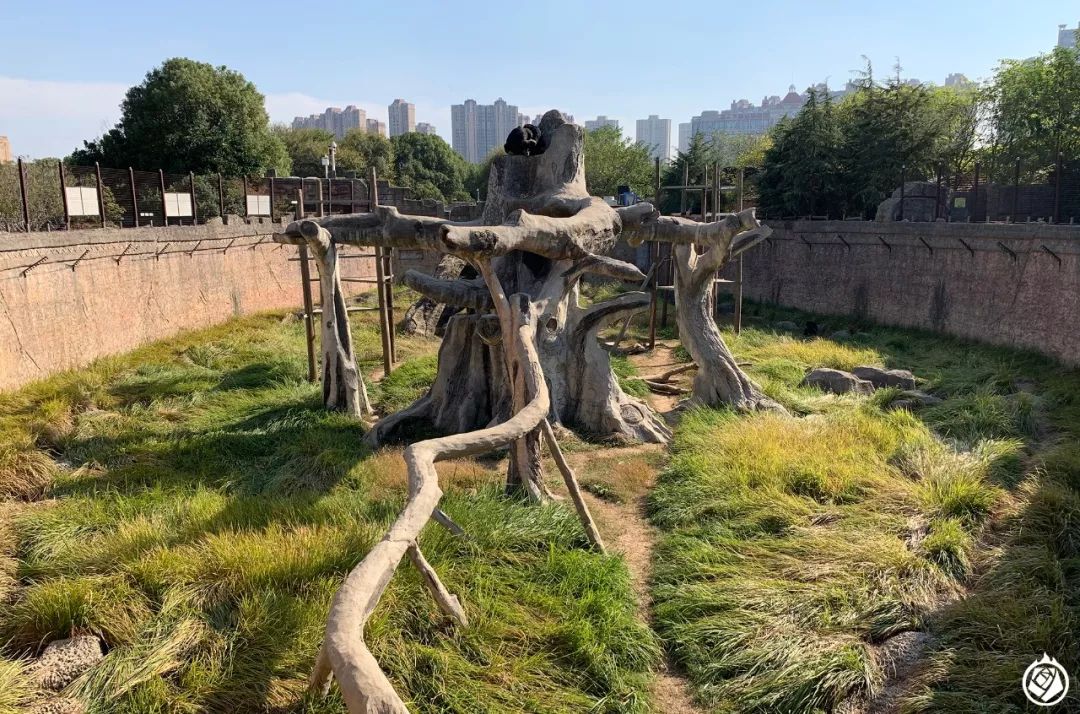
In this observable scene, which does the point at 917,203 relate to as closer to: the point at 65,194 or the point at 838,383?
the point at 838,383

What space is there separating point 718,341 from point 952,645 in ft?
17.1

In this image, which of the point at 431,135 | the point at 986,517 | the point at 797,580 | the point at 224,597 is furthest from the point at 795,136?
the point at 431,135

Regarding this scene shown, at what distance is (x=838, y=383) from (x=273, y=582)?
8262 millimetres

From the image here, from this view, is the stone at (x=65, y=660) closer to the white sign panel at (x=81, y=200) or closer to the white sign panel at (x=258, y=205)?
the white sign panel at (x=81, y=200)

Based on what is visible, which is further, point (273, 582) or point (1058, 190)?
point (1058, 190)

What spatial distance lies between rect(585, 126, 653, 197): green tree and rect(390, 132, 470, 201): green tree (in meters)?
9.77

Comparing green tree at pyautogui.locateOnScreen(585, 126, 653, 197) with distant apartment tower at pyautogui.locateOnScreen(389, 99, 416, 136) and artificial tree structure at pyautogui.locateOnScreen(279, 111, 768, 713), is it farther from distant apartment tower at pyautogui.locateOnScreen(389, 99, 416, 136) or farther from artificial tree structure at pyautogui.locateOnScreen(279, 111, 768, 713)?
distant apartment tower at pyautogui.locateOnScreen(389, 99, 416, 136)

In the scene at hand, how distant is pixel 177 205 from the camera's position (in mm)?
13727

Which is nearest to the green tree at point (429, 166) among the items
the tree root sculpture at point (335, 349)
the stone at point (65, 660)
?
the tree root sculpture at point (335, 349)

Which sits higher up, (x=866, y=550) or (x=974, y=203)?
(x=974, y=203)

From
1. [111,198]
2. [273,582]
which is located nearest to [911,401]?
[273,582]

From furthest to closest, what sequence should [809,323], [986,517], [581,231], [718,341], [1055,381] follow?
[809,323] < [1055,381] < [718,341] < [581,231] < [986,517]

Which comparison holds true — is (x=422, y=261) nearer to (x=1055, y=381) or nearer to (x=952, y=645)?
(x=1055, y=381)

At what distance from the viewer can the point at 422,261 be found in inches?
770
